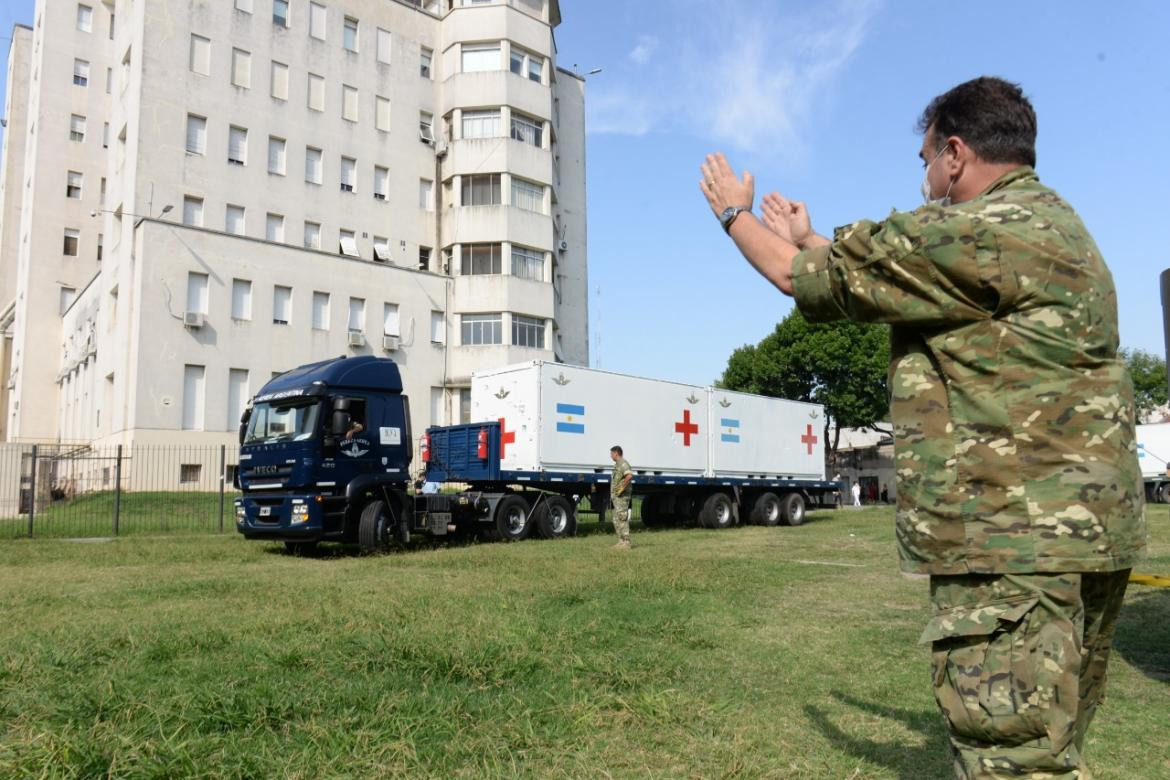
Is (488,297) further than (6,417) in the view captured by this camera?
No

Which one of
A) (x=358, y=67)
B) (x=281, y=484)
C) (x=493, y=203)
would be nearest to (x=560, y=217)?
(x=493, y=203)

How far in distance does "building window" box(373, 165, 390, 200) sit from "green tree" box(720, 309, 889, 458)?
70.0ft

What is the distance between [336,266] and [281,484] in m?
22.7

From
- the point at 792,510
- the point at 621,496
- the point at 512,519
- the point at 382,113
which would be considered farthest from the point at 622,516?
the point at 382,113

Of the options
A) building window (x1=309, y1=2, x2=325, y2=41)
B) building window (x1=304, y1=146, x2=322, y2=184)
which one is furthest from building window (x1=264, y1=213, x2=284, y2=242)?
building window (x1=309, y1=2, x2=325, y2=41)

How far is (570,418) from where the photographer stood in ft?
58.7

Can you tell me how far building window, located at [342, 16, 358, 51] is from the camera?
122 feet

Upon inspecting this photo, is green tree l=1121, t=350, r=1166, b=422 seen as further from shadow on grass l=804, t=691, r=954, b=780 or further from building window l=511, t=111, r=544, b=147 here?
shadow on grass l=804, t=691, r=954, b=780

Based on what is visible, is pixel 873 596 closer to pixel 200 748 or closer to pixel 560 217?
pixel 200 748

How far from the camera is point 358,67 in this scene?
37.2 meters

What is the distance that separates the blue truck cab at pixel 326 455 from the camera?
511 inches

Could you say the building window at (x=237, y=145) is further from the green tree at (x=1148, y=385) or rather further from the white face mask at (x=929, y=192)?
the green tree at (x=1148, y=385)

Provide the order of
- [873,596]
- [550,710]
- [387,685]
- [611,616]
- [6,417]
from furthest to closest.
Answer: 1. [6,417]
2. [873,596]
3. [611,616]
4. [387,685]
5. [550,710]

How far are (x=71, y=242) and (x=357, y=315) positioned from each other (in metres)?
18.7
